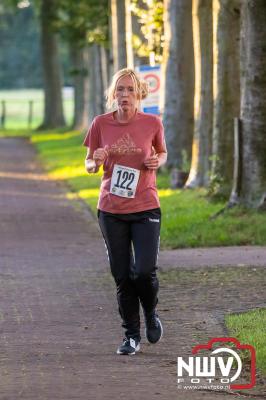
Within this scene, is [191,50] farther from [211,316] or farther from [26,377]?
[26,377]

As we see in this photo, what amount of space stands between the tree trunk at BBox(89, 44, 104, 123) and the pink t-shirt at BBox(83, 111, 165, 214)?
1369 inches

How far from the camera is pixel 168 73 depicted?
26.5 meters

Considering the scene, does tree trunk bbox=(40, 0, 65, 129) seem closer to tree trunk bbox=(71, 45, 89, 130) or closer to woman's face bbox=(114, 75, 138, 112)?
tree trunk bbox=(71, 45, 89, 130)

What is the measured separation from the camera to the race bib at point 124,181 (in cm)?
945

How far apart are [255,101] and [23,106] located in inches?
3555

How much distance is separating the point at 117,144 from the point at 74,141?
125 ft

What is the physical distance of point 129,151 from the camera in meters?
9.52

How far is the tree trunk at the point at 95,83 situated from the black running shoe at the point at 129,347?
3485cm

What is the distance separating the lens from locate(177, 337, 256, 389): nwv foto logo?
851 centimetres

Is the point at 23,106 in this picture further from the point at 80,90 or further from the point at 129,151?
the point at 129,151

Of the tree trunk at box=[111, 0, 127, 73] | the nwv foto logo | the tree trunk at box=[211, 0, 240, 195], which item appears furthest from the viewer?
the tree trunk at box=[111, 0, 127, 73]

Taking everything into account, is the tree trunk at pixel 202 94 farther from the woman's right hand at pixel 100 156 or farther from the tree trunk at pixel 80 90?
the tree trunk at pixel 80 90

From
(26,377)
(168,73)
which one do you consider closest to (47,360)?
(26,377)

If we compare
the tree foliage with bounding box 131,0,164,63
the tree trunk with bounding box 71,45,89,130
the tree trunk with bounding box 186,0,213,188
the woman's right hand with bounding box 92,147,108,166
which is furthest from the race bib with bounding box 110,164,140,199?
the tree trunk with bounding box 71,45,89,130
